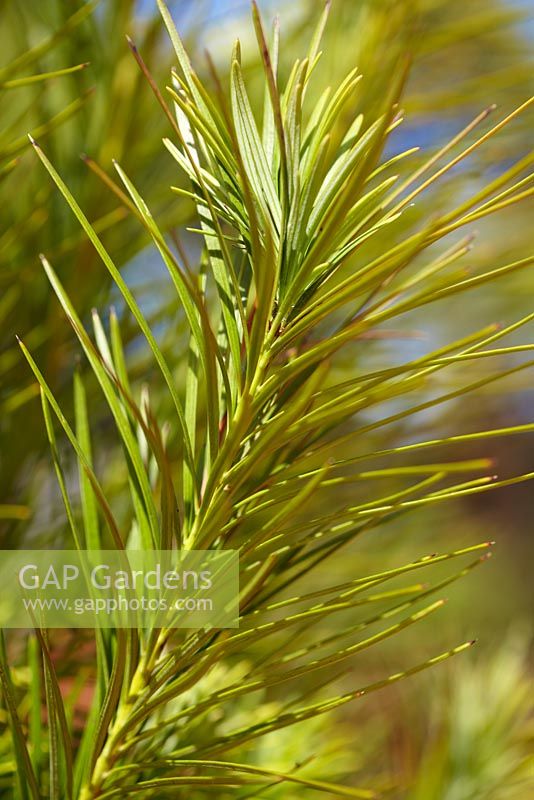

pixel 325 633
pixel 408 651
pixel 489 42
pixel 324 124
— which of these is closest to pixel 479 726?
pixel 325 633

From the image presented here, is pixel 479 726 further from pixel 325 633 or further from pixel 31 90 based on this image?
pixel 31 90

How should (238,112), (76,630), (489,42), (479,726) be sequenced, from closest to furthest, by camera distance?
(238,112), (76,630), (479,726), (489,42)

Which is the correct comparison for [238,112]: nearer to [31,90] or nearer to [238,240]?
[238,240]

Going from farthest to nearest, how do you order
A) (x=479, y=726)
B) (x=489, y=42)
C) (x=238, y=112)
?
(x=489, y=42), (x=479, y=726), (x=238, y=112)

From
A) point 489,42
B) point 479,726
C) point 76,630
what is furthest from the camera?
point 489,42

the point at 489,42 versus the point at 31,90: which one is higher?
the point at 489,42

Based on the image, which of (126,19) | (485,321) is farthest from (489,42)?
(126,19)

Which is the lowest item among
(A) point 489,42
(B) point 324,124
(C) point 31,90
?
(B) point 324,124

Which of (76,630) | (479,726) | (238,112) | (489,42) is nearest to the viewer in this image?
(238,112)

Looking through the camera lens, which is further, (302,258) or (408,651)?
(408,651)
